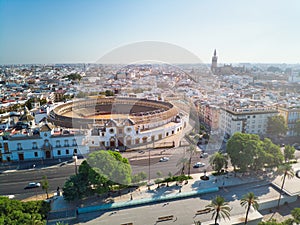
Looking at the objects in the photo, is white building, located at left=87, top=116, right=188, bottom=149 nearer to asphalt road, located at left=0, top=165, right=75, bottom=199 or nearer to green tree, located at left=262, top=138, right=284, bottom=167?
asphalt road, located at left=0, top=165, right=75, bottom=199

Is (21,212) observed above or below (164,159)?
above

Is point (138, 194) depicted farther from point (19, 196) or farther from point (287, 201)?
point (287, 201)

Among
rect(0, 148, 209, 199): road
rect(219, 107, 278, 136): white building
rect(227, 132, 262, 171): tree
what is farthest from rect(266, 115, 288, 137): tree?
rect(227, 132, 262, 171): tree

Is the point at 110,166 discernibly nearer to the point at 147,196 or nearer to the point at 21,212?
the point at 147,196

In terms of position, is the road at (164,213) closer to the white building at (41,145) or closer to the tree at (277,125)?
the white building at (41,145)

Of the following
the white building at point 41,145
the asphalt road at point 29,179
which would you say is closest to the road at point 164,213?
the asphalt road at point 29,179

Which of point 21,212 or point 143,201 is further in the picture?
point 143,201

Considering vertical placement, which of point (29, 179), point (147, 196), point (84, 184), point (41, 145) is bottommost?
point (29, 179)

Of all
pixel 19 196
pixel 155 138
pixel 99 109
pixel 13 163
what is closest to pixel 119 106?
pixel 99 109

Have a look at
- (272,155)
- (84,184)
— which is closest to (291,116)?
(272,155)
